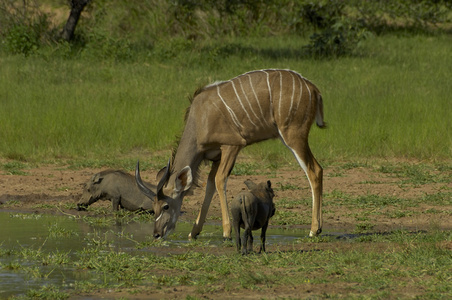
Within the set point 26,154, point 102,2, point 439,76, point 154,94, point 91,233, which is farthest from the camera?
point 102,2

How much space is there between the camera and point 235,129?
7.52m

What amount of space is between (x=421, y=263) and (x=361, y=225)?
2.10 metres

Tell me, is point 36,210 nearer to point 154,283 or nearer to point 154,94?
point 154,283

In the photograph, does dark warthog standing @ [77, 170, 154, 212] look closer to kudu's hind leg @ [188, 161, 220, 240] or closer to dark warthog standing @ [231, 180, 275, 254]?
kudu's hind leg @ [188, 161, 220, 240]

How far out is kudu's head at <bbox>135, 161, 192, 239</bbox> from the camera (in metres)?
7.11

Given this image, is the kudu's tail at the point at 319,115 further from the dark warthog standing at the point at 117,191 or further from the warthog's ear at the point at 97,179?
the warthog's ear at the point at 97,179

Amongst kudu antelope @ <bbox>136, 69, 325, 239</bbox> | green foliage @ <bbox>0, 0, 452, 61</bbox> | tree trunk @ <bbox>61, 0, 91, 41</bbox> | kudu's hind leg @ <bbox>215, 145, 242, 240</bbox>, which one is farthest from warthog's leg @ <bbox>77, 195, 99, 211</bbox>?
tree trunk @ <bbox>61, 0, 91, 41</bbox>

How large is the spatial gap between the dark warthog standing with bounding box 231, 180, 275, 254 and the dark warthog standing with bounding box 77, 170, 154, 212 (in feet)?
7.83

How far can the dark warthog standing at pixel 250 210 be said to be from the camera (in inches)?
239

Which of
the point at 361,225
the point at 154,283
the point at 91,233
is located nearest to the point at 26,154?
the point at 91,233

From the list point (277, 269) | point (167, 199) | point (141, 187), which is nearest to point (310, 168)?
point (167, 199)

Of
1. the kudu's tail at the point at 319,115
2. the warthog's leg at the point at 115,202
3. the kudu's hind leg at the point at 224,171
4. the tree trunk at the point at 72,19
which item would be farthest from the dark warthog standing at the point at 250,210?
the tree trunk at the point at 72,19

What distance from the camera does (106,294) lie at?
5074 millimetres

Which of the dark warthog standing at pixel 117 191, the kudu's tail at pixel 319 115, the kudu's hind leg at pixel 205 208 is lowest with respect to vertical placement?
the dark warthog standing at pixel 117 191
